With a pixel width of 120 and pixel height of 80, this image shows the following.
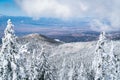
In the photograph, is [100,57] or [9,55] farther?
[100,57]

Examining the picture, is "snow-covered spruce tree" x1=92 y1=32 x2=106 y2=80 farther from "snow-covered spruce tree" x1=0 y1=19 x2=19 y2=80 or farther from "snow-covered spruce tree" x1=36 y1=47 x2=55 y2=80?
"snow-covered spruce tree" x1=0 y1=19 x2=19 y2=80

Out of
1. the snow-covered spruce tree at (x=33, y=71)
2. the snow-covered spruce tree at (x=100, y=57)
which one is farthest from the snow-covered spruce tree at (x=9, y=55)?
the snow-covered spruce tree at (x=100, y=57)

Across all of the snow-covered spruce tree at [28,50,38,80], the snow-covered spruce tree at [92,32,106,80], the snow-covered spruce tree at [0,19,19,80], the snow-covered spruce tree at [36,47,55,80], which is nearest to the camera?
the snow-covered spruce tree at [0,19,19,80]

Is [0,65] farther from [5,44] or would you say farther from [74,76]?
[74,76]

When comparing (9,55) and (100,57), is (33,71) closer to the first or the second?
(100,57)

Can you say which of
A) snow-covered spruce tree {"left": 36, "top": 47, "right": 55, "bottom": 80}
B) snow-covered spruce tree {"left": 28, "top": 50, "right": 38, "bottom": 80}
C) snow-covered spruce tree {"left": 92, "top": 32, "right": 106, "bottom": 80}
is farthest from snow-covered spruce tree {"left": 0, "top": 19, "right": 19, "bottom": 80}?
snow-covered spruce tree {"left": 92, "top": 32, "right": 106, "bottom": 80}

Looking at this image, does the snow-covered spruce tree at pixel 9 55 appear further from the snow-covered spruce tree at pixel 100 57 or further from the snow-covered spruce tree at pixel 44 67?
the snow-covered spruce tree at pixel 100 57

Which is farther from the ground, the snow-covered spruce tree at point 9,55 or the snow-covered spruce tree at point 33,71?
the snow-covered spruce tree at point 9,55

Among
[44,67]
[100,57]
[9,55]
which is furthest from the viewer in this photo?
[100,57]

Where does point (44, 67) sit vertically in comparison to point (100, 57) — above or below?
below

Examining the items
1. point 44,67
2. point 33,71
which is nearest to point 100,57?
point 44,67
